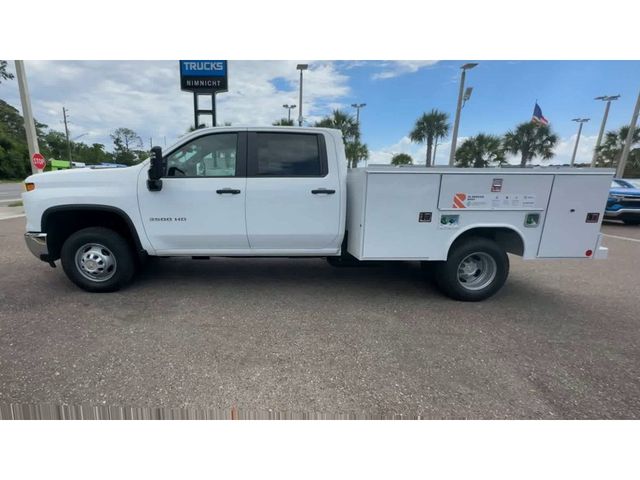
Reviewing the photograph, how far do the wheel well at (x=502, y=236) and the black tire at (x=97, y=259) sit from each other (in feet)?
13.4

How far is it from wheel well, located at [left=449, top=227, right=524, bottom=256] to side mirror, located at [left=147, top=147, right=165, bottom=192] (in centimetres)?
359

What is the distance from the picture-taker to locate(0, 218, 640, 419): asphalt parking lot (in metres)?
→ 2.34

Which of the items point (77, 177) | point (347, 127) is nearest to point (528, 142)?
point (347, 127)

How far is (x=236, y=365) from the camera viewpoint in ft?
8.83

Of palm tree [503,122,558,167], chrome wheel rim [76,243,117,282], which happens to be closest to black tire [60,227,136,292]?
chrome wheel rim [76,243,117,282]

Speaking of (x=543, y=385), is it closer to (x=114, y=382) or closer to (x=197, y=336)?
(x=197, y=336)

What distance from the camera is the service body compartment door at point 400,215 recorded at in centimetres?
364

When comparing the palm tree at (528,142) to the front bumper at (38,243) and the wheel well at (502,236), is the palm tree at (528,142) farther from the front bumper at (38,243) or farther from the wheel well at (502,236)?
the front bumper at (38,243)

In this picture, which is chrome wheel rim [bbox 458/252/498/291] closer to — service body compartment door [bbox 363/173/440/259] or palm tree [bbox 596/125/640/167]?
service body compartment door [bbox 363/173/440/259]

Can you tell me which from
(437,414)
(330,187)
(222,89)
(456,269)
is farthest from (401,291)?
(222,89)

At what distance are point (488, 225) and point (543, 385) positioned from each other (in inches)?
72.8

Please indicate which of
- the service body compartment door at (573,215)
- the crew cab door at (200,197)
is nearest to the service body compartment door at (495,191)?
the service body compartment door at (573,215)

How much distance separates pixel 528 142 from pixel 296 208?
32278 millimetres

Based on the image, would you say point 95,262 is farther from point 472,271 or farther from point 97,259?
point 472,271
